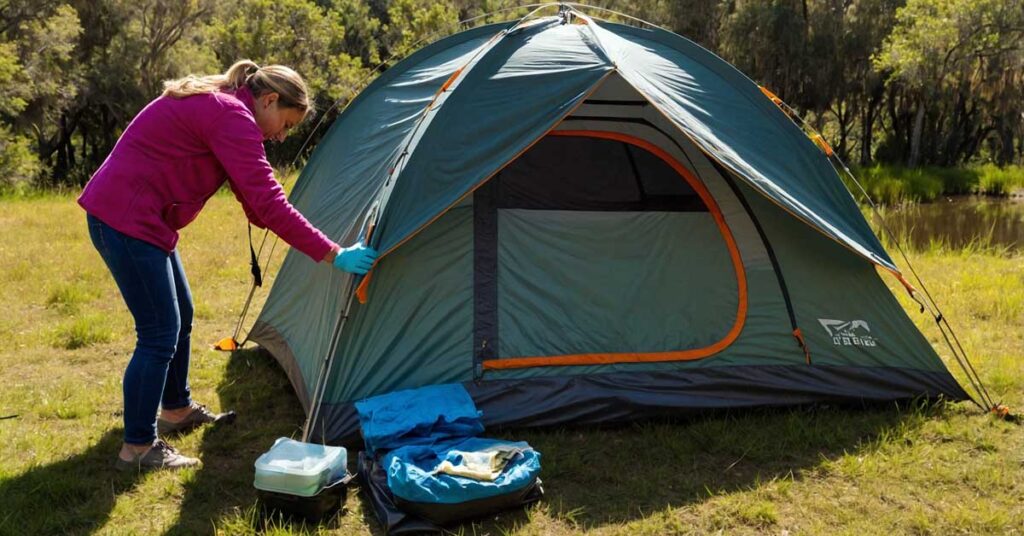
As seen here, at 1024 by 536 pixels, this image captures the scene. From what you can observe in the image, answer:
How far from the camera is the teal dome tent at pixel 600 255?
11.5 feet

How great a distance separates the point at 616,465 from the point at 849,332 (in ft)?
4.49

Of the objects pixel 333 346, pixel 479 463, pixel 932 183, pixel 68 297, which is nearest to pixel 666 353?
pixel 479 463

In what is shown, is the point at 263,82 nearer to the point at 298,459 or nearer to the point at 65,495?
the point at 298,459

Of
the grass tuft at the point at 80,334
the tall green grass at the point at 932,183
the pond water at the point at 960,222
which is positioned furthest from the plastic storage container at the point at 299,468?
the tall green grass at the point at 932,183

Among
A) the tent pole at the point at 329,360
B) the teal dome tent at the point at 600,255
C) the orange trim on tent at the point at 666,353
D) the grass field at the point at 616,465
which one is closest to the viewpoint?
the grass field at the point at 616,465

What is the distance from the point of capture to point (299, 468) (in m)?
2.84

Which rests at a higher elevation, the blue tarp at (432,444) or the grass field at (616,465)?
the blue tarp at (432,444)

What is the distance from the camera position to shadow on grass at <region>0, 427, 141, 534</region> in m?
2.85

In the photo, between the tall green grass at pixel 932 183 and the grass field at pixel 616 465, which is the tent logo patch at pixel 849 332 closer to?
A: the grass field at pixel 616 465

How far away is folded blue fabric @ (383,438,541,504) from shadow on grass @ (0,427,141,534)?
1052mm

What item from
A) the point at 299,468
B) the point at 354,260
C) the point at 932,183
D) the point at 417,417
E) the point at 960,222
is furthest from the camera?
the point at 932,183

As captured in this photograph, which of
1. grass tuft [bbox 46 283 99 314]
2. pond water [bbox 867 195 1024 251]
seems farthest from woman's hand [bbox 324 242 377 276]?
pond water [bbox 867 195 1024 251]

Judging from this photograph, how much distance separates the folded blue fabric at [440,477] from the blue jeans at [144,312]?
948 mm

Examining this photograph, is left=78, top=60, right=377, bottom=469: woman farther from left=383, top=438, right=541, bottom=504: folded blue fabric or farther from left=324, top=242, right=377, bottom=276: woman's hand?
left=383, top=438, right=541, bottom=504: folded blue fabric
